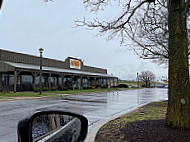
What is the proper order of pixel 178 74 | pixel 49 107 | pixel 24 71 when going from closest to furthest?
1. pixel 178 74
2. pixel 49 107
3. pixel 24 71

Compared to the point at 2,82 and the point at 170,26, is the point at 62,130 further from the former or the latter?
the point at 2,82

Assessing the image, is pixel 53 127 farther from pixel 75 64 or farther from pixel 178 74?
pixel 75 64

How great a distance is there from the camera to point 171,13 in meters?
5.18

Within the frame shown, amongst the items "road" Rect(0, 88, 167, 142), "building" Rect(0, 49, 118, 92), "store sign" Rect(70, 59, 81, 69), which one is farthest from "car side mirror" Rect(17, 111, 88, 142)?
"store sign" Rect(70, 59, 81, 69)

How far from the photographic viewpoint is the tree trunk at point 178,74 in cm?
469

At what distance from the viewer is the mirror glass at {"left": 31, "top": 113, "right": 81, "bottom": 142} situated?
5.39 feet

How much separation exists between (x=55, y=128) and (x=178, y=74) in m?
3.90

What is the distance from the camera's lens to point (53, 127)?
1843 mm

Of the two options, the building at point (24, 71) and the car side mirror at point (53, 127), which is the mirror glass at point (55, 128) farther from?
the building at point (24, 71)

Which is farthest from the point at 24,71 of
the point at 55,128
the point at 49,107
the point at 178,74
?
the point at 55,128

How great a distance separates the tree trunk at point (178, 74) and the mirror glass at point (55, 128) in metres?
3.38

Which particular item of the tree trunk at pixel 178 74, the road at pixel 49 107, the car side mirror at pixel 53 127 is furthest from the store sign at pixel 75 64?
the car side mirror at pixel 53 127

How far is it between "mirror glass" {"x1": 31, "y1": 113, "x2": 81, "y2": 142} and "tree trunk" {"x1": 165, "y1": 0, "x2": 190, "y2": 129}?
3.38 meters

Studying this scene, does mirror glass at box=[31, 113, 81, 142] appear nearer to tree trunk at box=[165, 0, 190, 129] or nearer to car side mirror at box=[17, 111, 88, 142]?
car side mirror at box=[17, 111, 88, 142]
